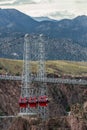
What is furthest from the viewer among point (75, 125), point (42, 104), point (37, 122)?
point (42, 104)

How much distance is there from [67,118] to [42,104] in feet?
151

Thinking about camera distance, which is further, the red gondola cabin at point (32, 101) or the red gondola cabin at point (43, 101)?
the red gondola cabin at point (32, 101)

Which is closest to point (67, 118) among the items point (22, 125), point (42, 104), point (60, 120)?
point (60, 120)

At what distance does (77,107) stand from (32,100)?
42869 millimetres

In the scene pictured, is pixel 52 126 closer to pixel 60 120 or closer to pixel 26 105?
pixel 60 120

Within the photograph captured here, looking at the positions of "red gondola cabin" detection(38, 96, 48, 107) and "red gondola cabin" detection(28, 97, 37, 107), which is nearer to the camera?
"red gondola cabin" detection(38, 96, 48, 107)

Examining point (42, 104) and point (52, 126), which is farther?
point (42, 104)

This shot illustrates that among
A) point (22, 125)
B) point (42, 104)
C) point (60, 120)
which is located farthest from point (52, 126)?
point (42, 104)

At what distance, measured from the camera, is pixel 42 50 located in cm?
19038

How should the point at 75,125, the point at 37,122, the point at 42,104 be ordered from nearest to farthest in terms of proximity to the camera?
the point at 75,125
the point at 37,122
the point at 42,104

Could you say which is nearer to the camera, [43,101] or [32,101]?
[43,101]

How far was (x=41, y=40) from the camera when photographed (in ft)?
627

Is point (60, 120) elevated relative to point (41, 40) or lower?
lower

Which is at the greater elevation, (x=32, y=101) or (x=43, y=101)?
(x=43, y=101)
